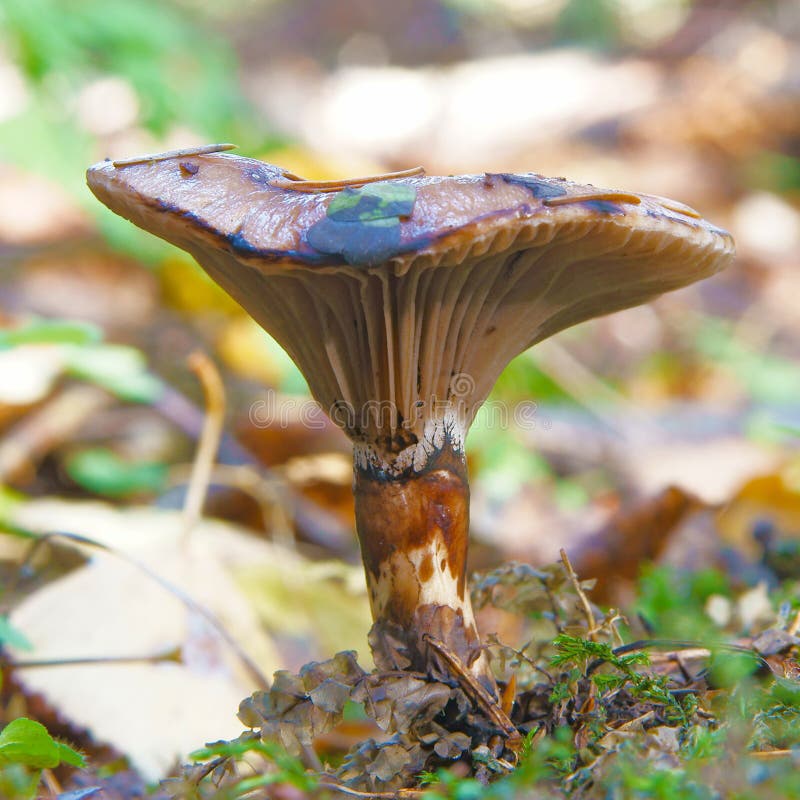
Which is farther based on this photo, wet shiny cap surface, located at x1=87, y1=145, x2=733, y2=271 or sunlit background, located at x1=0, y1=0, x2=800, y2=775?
sunlit background, located at x1=0, y1=0, x2=800, y2=775

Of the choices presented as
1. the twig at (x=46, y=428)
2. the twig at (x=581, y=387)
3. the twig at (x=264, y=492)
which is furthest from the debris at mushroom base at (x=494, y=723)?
the twig at (x=581, y=387)

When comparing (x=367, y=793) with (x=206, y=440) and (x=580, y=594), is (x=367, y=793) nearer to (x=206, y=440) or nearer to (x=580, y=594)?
(x=580, y=594)

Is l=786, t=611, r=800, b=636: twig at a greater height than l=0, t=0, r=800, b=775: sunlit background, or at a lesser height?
lesser

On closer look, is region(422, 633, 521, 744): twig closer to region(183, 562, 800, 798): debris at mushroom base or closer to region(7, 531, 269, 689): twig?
region(183, 562, 800, 798): debris at mushroom base

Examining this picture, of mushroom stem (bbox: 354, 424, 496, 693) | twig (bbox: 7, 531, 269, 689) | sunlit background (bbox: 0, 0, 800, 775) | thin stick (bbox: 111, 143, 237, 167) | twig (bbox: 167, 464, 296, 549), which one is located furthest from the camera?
twig (bbox: 167, 464, 296, 549)

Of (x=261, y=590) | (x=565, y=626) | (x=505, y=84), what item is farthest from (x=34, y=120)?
(x=505, y=84)

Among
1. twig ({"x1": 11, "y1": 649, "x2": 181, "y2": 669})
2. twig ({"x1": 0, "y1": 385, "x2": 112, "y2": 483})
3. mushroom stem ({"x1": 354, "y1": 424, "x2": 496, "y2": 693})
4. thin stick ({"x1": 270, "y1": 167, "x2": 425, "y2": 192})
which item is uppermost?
twig ({"x1": 0, "y1": 385, "x2": 112, "y2": 483})

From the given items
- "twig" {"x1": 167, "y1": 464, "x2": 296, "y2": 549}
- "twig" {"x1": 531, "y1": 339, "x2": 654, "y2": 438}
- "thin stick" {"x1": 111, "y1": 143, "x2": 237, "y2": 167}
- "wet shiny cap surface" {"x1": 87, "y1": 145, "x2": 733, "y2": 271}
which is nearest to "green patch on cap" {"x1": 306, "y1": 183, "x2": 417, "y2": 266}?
"wet shiny cap surface" {"x1": 87, "y1": 145, "x2": 733, "y2": 271}
